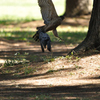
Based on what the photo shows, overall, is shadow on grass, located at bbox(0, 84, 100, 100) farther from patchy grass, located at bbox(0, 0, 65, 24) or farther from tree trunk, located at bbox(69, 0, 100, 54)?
patchy grass, located at bbox(0, 0, 65, 24)

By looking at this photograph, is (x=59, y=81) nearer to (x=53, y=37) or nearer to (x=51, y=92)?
(x=51, y=92)

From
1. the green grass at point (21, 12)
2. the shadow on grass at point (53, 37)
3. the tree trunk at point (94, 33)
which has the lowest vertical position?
the green grass at point (21, 12)

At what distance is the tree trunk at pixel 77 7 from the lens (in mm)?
19047

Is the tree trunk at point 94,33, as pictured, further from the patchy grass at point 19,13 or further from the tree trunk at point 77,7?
the patchy grass at point 19,13

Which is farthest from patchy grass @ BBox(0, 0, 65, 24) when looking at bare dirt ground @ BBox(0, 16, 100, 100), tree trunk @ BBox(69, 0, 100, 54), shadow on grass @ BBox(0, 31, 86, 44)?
bare dirt ground @ BBox(0, 16, 100, 100)

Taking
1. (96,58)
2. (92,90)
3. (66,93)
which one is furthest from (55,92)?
(96,58)

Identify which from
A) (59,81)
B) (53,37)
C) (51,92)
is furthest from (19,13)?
(51,92)

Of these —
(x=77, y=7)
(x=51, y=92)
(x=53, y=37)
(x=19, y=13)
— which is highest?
(x=51, y=92)

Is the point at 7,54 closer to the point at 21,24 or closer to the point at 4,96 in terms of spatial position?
the point at 4,96

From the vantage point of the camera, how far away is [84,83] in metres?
6.59

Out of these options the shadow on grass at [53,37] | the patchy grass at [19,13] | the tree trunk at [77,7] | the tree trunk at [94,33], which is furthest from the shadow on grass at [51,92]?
the patchy grass at [19,13]

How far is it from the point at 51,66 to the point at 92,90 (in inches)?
88.8

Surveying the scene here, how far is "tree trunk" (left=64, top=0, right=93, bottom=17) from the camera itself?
19047mm

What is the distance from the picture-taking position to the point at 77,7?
1917cm
